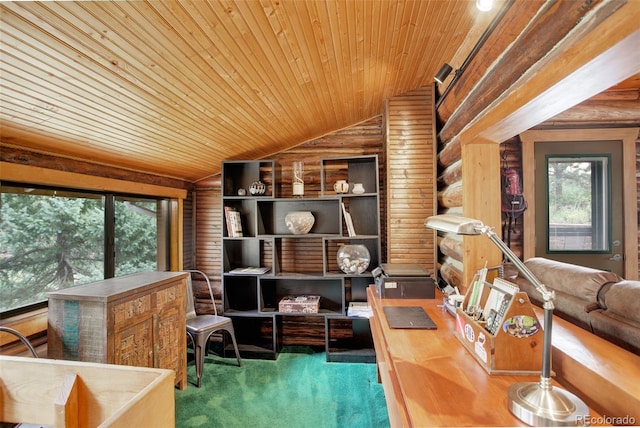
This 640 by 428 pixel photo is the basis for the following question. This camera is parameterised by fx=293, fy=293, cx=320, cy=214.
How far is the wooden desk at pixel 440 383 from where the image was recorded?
88cm

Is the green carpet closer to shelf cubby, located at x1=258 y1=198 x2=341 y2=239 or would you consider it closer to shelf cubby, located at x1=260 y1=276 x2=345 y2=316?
shelf cubby, located at x1=260 y1=276 x2=345 y2=316

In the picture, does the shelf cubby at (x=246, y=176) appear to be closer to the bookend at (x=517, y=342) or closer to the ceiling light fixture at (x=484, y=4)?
the ceiling light fixture at (x=484, y=4)

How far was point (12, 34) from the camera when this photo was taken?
113 centimetres

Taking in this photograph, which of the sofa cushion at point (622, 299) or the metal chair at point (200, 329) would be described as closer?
the sofa cushion at point (622, 299)

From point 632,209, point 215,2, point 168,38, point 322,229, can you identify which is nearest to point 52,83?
point 168,38

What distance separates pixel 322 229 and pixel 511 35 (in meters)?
2.49

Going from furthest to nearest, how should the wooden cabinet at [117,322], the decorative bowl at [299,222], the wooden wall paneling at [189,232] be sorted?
1. the wooden wall paneling at [189,232]
2. the decorative bowl at [299,222]
3. the wooden cabinet at [117,322]

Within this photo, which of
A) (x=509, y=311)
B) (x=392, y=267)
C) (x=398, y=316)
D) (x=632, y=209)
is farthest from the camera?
(x=632, y=209)

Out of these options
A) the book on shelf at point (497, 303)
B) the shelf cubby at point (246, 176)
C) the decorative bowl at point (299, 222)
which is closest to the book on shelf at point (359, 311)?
the decorative bowl at point (299, 222)

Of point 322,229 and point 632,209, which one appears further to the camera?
point 322,229

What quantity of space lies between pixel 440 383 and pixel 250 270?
104 inches

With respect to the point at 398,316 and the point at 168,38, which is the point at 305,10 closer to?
the point at 168,38

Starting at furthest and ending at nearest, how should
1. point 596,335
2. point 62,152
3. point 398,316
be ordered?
point 62,152
point 398,316
point 596,335

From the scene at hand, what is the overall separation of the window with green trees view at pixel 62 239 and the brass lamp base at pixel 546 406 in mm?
2896
